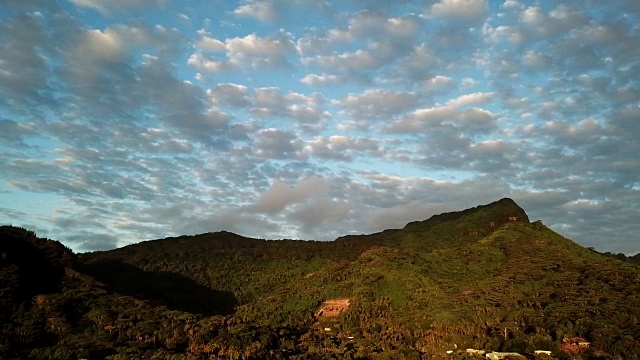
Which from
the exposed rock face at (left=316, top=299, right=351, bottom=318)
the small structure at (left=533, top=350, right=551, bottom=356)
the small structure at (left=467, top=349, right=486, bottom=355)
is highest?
the exposed rock face at (left=316, top=299, right=351, bottom=318)

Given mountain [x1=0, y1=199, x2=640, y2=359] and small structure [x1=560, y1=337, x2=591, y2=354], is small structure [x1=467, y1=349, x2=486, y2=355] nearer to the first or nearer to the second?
mountain [x1=0, y1=199, x2=640, y2=359]

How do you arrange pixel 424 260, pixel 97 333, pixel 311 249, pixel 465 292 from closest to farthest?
pixel 97 333 → pixel 465 292 → pixel 424 260 → pixel 311 249

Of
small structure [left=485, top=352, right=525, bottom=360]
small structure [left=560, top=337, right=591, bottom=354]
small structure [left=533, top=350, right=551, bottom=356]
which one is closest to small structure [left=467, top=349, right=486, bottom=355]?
small structure [left=485, top=352, right=525, bottom=360]

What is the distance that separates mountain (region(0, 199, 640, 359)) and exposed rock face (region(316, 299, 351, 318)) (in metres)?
0.45

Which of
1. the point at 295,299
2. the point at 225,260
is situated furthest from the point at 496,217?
the point at 225,260

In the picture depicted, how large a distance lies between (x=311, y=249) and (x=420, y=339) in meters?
93.4

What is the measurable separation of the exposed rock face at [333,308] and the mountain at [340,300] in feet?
1.47

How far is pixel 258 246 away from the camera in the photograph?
163500mm

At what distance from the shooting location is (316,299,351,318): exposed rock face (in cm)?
9238

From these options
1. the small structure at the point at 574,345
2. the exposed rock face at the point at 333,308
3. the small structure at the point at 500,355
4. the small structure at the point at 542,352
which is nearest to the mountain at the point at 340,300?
the small structure at the point at 574,345

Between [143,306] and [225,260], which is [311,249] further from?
[143,306]

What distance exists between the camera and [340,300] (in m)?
96.8

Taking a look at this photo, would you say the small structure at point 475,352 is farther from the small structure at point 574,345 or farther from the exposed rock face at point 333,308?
the exposed rock face at point 333,308

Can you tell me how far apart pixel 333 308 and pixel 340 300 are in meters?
3.51
